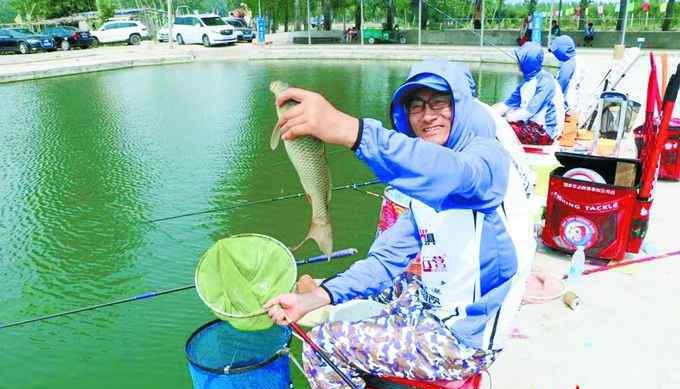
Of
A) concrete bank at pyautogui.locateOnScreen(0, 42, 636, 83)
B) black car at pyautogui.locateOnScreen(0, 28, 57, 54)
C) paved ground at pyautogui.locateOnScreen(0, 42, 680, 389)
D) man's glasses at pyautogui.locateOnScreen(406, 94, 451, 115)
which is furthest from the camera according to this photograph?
black car at pyautogui.locateOnScreen(0, 28, 57, 54)

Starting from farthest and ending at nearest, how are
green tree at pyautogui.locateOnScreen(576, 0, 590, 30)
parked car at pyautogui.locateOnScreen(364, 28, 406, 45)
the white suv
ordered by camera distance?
parked car at pyautogui.locateOnScreen(364, 28, 406, 45) < green tree at pyautogui.locateOnScreen(576, 0, 590, 30) < the white suv

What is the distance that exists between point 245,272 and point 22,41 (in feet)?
94.6

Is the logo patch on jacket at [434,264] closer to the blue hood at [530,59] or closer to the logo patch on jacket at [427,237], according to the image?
the logo patch on jacket at [427,237]

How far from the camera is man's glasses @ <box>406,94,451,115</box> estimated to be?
2170 mm

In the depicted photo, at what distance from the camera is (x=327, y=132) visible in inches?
69.4

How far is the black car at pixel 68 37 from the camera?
29.0 metres

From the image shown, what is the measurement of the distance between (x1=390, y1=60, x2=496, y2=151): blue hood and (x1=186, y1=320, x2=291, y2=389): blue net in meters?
1.30

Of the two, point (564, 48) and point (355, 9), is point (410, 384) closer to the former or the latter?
point (564, 48)

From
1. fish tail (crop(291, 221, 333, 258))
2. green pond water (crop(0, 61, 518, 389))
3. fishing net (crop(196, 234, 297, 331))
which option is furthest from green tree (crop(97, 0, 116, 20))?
fish tail (crop(291, 221, 333, 258))

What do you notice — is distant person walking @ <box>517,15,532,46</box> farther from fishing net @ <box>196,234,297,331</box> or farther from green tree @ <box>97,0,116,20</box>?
green tree @ <box>97,0,116,20</box>

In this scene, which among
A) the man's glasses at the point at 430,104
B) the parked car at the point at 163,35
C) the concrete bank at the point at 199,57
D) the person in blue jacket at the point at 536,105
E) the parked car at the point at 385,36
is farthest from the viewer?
the parked car at the point at 163,35

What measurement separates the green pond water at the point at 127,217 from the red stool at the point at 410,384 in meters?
1.65

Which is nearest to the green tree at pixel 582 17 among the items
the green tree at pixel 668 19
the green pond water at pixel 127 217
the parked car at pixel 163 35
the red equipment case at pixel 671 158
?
the green tree at pixel 668 19

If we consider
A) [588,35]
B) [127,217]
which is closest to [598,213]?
[127,217]
